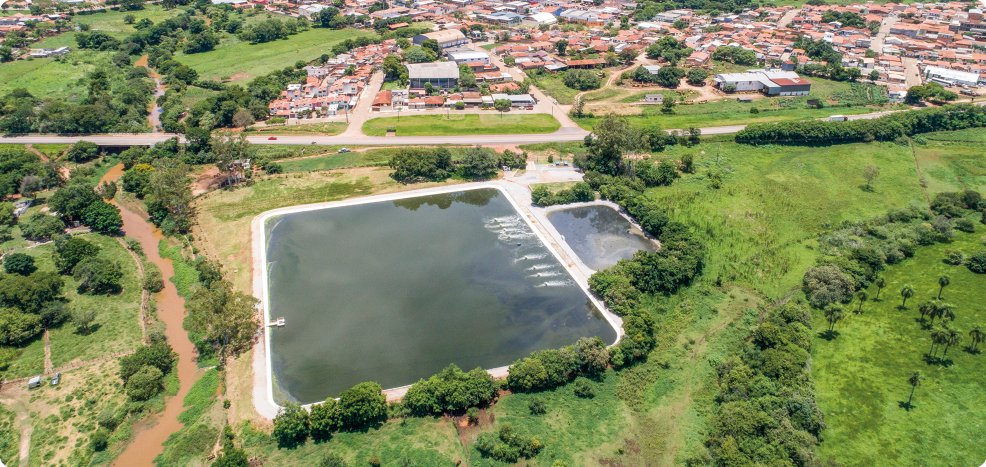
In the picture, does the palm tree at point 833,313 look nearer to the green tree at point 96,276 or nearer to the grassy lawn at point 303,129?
the green tree at point 96,276

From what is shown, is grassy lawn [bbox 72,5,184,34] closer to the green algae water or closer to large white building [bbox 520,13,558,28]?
large white building [bbox 520,13,558,28]

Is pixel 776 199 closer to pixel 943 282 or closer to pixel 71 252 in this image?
pixel 943 282

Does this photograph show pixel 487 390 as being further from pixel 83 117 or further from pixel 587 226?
pixel 83 117

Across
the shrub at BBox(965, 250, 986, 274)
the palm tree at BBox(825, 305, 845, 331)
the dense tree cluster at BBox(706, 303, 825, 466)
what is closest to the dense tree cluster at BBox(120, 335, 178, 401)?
the dense tree cluster at BBox(706, 303, 825, 466)

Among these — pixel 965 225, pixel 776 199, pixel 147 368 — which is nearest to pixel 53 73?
pixel 147 368

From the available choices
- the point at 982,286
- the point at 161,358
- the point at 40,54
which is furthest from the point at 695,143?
the point at 40,54

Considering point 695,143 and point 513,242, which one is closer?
point 513,242
